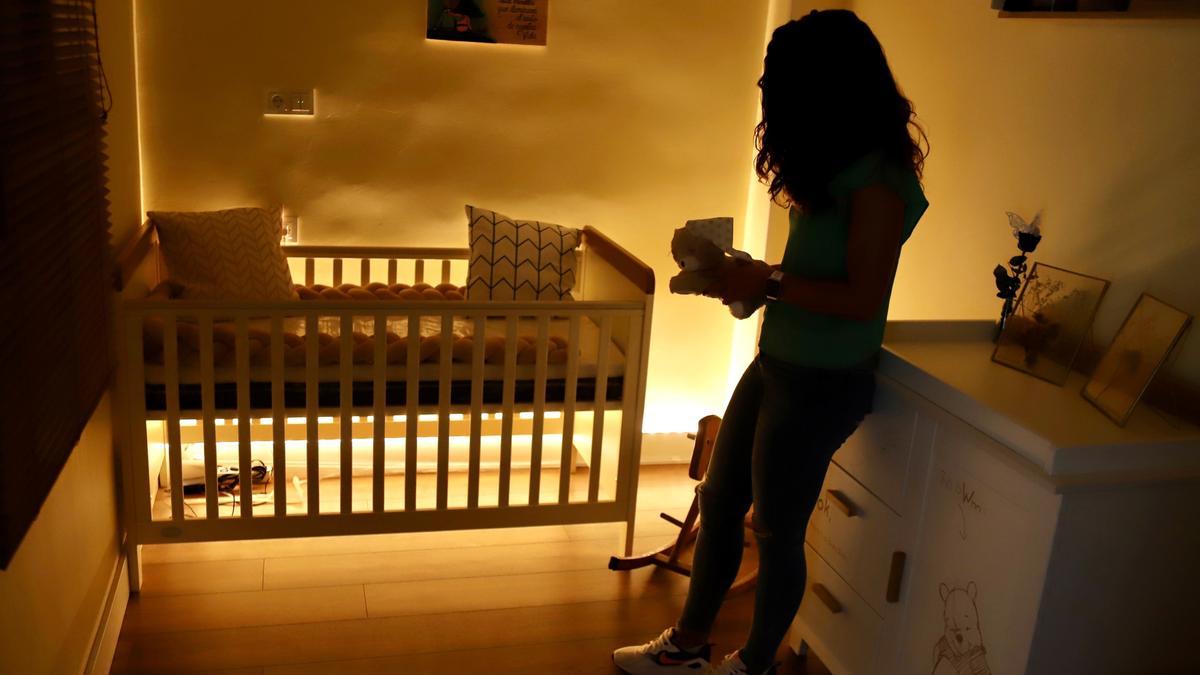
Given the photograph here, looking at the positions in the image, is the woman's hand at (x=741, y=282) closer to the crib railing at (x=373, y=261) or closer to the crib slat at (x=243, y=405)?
the crib slat at (x=243, y=405)

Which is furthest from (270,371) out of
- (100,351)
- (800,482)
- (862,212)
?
(862,212)

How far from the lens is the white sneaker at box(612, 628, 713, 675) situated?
2.19m

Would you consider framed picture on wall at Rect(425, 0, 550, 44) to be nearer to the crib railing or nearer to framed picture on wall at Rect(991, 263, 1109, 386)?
the crib railing

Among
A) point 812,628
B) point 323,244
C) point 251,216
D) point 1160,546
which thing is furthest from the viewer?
point 323,244

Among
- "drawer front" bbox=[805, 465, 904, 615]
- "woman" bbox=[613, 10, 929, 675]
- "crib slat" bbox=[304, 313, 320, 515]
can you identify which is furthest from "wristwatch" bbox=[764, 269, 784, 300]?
"crib slat" bbox=[304, 313, 320, 515]

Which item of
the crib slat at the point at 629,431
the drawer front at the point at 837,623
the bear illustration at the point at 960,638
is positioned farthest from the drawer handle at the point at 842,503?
the crib slat at the point at 629,431

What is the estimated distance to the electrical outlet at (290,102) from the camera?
118 inches

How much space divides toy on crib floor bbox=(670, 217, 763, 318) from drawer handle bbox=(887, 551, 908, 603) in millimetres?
551

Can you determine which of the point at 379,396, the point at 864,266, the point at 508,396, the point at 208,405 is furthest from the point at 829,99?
the point at 208,405

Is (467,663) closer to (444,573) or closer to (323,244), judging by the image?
(444,573)

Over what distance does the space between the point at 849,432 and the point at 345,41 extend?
190 centimetres

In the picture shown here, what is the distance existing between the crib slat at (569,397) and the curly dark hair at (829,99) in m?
0.92

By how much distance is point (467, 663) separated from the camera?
2.29 metres

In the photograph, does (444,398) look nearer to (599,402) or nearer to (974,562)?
(599,402)
